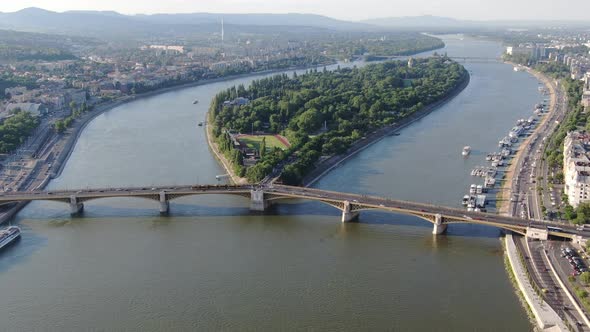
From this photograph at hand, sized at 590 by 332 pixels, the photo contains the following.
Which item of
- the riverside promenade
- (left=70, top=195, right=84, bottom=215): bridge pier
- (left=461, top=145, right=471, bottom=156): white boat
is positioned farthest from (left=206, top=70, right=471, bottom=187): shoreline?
the riverside promenade

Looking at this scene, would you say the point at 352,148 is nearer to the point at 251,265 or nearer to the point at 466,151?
the point at 466,151

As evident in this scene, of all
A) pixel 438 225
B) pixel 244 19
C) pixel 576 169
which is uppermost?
pixel 244 19

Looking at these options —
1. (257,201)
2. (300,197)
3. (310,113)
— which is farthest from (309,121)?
Answer: (300,197)

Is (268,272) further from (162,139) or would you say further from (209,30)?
(209,30)

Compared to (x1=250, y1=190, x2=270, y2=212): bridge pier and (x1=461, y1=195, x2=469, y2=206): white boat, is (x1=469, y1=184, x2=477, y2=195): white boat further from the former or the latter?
(x1=250, y1=190, x2=270, y2=212): bridge pier

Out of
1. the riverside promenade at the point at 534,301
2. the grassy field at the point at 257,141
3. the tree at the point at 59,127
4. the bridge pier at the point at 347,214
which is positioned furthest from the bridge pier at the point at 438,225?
the tree at the point at 59,127

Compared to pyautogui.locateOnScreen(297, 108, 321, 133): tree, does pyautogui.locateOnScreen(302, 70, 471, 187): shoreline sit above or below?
below

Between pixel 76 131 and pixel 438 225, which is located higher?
pixel 438 225

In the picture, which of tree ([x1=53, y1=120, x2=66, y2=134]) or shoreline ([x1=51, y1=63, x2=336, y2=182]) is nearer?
shoreline ([x1=51, y1=63, x2=336, y2=182])
